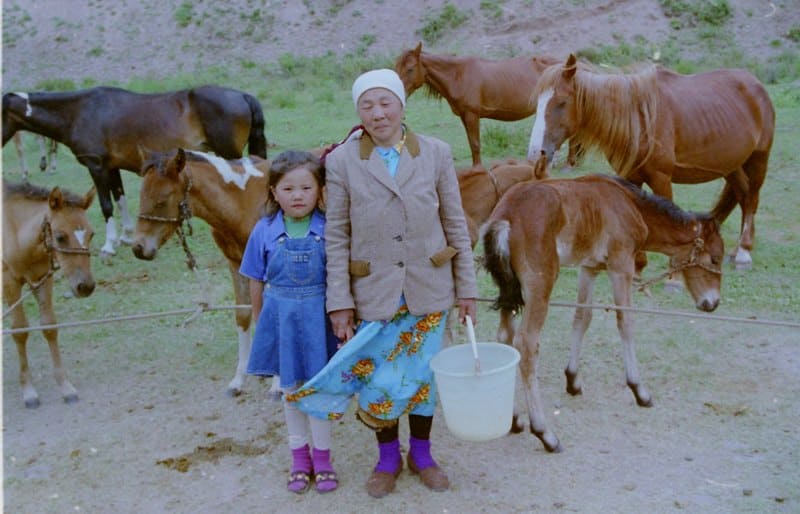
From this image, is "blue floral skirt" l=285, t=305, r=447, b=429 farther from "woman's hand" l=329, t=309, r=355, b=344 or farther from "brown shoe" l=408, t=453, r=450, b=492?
"brown shoe" l=408, t=453, r=450, b=492

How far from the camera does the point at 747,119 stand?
7.01 meters

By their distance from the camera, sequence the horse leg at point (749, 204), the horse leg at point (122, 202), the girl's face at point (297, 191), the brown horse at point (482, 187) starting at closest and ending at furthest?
the girl's face at point (297, 191) → the brown horse at point (482, 187) → the horse leg at point (749, 204) → the horse leg at point (122, 202)

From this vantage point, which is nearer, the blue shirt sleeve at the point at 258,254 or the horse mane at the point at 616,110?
the blue shirt sleeve at the point at 258,254

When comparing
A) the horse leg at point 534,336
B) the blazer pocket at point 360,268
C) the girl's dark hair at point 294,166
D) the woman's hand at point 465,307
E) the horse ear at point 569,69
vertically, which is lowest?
the horse leg at point 534,336

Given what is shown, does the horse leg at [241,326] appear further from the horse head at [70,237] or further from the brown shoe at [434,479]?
the brown shoe at [434,479]

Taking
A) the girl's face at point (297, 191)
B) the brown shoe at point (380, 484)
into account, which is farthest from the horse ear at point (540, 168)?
the brown shoe at point (380, 484)

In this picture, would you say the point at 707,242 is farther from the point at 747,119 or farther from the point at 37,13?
the point at 37,13

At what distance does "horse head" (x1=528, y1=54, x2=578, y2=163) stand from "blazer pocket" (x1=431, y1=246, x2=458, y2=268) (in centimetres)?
237

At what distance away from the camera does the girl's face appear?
351 centimetres

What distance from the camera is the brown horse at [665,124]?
5695mm

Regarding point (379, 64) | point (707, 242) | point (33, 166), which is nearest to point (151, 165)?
point (707, 242)

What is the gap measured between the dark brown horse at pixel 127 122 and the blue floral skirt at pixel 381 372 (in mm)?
5796

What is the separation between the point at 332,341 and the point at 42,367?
3.26 metres

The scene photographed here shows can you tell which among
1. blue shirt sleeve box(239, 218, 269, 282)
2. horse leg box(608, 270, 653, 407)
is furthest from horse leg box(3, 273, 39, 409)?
horse leg box(608, 270, 653, 407)
